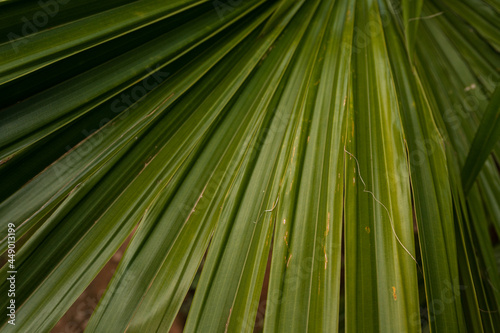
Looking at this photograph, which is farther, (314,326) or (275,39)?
(275,39)

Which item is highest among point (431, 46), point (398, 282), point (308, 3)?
point (431, 46)

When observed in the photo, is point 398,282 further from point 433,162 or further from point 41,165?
point 41,165

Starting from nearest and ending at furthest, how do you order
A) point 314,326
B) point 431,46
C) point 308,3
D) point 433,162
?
1. point 314,326
2. point 433,162
3. point 308,3
4. point 431,46

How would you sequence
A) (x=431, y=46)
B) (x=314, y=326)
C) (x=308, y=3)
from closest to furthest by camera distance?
1. (x=314, y=326)
2. (x=308, y=3)
3. (x=431, y=46)

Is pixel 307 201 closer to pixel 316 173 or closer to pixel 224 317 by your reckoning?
pixel 316 173

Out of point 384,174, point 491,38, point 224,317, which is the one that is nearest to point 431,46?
point 491,38

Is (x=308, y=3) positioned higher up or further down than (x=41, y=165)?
higher up

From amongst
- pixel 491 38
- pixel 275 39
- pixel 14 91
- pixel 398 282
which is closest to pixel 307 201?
pixel 398 282

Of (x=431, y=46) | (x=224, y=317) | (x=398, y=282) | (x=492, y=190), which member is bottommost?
(x=224, y=317)

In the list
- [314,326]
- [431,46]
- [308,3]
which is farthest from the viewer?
[431,46]
